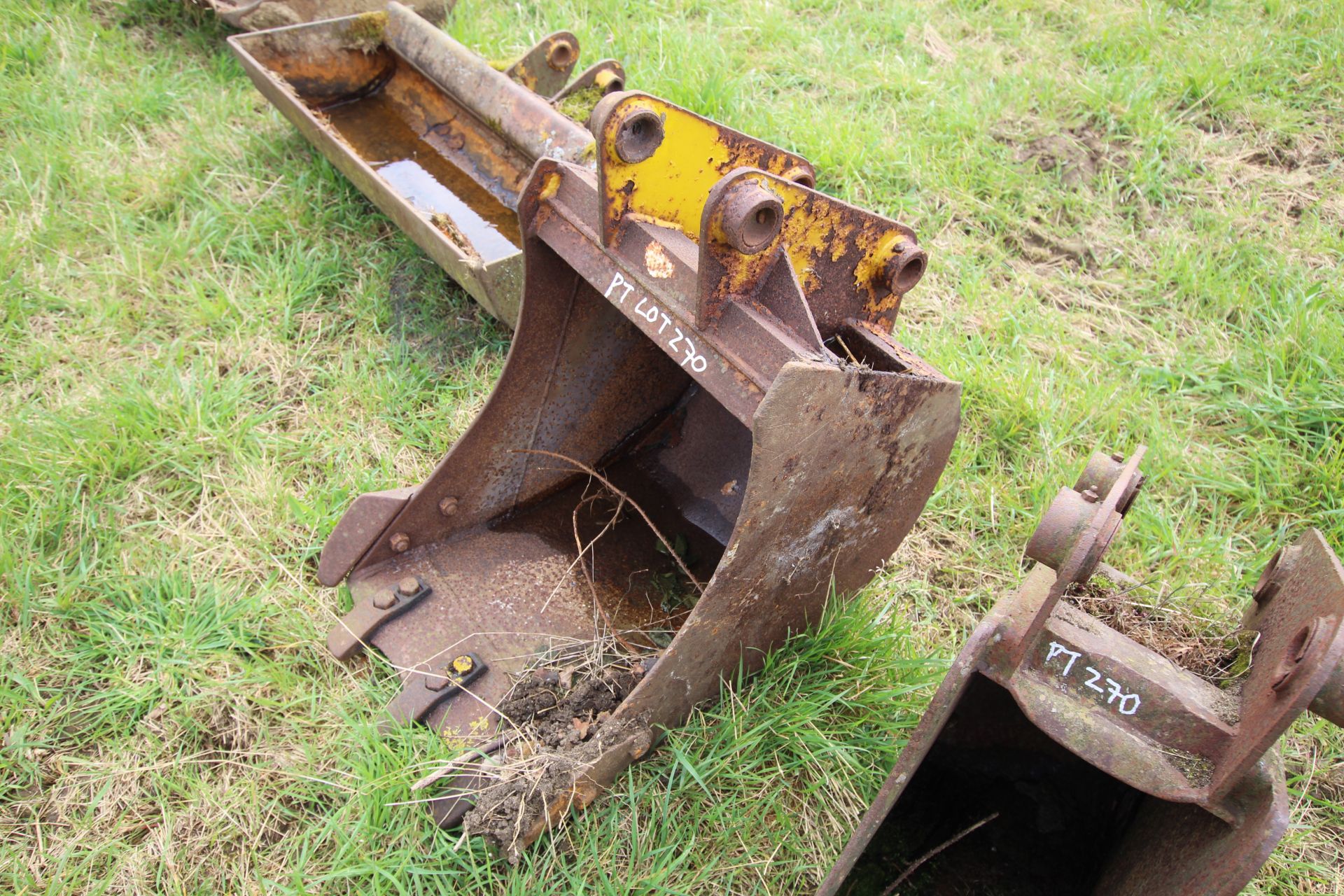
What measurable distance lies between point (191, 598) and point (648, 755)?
1506mm

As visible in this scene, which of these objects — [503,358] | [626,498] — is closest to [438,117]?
[503,358]

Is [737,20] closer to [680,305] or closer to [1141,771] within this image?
[680,305]

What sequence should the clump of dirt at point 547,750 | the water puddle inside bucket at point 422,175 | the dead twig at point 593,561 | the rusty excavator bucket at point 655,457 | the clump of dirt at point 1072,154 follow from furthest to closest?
1. the clump of dirt at point 1072,154
2. the water puddle inside bucket at point 422,175
3. the dead twig at point 593,561
4. the clump of dirt at point 547,750
5. the rusty excavator bucket at point 655,457

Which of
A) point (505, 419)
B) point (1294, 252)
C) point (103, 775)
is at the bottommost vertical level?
point (103, 775)

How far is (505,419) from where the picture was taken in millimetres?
2611

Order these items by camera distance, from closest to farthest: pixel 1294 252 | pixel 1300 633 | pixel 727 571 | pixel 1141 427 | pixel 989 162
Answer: pixel 1300 633
pixel 727 571
pixel 1141 427
pixel 1294 252
pixel 989 162

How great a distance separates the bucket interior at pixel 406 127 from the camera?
3711 mm

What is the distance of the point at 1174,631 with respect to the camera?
2.18 meters

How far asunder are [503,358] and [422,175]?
1044mm

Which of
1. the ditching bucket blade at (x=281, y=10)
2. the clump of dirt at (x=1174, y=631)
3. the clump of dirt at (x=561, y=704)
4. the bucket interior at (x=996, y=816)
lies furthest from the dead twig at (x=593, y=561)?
the ditching bucket blade at (x=281, y=10)

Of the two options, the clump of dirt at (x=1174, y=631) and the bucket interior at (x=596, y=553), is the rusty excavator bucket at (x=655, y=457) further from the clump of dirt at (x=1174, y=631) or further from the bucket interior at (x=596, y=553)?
the clump of dirt at (x=1174, y=631)

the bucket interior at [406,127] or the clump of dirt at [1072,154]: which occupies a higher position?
the clump of dirt at [1072,154]

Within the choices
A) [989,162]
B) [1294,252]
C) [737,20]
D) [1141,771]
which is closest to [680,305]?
[1141,771]

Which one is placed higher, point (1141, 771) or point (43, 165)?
point (1141, 771)
